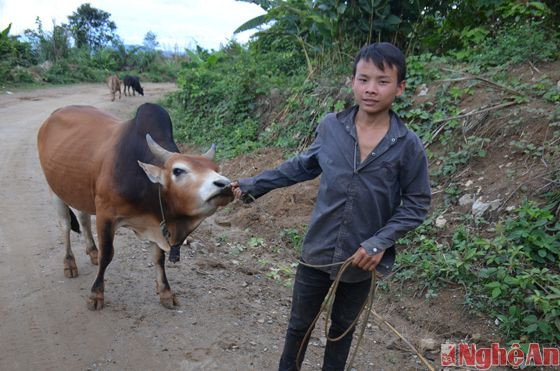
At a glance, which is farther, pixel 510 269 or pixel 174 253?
pixel 510 269

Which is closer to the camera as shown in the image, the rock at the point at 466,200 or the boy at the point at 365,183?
the boy at the point at 365,183

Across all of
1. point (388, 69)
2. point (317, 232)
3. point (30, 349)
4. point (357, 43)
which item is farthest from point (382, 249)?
point (357, 43)

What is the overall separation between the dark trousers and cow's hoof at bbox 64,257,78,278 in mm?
2380

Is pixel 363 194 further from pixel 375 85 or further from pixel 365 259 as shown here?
pixel 375 85

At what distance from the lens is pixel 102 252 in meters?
3.62

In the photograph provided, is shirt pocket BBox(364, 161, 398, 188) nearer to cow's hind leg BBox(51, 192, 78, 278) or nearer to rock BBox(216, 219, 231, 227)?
cow's hind leg BBox(51, 192, 78, 278)

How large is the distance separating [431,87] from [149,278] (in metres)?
4.00

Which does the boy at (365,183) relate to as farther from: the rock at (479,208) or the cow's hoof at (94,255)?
the cow's hoof at (94,255)

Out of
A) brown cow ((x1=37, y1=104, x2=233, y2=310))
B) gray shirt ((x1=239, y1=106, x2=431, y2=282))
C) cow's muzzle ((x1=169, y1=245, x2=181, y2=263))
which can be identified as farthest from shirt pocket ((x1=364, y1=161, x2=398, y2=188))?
cow's muzzle ((x1=169, y1=245, x2=181, y2=263))

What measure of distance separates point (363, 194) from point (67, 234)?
311 cm

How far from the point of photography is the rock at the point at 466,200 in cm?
454

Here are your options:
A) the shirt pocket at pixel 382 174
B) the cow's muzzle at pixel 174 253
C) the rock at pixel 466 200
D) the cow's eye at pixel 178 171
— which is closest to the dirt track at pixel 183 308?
the cow's muzzle at pixel 174 253

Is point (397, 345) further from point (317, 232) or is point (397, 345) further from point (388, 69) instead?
point (388, 69)

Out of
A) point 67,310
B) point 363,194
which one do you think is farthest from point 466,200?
point 67,310
